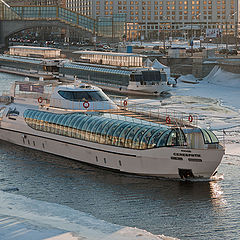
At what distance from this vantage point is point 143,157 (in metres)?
43.2

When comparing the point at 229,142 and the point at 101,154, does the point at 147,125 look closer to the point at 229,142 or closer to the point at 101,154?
the point at 101,154

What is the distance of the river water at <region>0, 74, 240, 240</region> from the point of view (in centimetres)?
3422

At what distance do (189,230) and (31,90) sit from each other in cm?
2879

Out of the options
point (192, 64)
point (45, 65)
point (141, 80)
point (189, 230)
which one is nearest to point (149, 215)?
point (189, 230)

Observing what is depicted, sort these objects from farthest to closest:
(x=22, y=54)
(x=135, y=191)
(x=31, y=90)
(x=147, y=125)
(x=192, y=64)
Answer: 1. (x=22, y=54)
2. (x=192, y=64)
3. (x=31, y=90)
4. (x=147, y=125)
5. (x=135, y=191)

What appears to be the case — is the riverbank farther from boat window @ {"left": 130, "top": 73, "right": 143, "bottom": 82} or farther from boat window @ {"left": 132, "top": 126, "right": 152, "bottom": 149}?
boat window @ {"left": 132, "top": 126, "right": 152, "bottom": 149}

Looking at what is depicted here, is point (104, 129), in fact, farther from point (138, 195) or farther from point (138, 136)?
point (138, 195)

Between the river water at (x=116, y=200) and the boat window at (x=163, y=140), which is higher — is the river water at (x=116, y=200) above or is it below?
below

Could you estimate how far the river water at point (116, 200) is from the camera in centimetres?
3422

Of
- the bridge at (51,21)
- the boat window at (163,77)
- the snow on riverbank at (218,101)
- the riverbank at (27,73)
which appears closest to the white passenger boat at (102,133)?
the snow on riverbank at (218,101)

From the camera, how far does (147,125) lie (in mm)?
45688

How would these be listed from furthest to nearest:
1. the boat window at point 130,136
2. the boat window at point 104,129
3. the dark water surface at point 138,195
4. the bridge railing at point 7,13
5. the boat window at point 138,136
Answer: the bridge railing at point 7,13
the boat window at point 130,136
the boat window at point 138,136
the boat window at point 104,129
the dark water surface at point 138,195

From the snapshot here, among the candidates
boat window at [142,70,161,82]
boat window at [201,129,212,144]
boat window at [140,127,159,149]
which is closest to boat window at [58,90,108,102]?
boat window at [140,127,159,149]

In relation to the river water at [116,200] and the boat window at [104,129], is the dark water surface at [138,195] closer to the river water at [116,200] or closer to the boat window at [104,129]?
the river water at [116,200]
